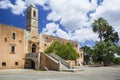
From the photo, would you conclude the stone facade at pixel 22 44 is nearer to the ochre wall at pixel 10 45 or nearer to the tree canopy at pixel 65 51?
the ochre wall at pixel 10 45

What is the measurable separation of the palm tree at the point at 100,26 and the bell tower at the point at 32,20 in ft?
75.6

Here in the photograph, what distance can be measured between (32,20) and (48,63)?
12.0 meters

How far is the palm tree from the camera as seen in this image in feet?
199

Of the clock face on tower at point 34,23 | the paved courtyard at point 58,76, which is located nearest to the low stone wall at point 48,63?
the paved courtyard at point 58,76

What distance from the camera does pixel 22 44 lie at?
131 ft

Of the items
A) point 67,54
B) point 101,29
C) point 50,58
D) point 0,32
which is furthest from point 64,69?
point 101,29

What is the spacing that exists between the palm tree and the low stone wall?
28.0 metres

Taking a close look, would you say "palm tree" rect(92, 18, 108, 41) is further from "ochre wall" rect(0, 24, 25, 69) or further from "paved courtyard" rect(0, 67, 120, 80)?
"paved courtyard" rect(0, 67, 120, 80)

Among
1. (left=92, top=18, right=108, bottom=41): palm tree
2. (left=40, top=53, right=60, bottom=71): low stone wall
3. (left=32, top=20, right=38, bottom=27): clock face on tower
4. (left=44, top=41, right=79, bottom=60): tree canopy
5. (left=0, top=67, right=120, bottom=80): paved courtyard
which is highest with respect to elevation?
(left=92, top=18, right=108, bottom=41): palm tree

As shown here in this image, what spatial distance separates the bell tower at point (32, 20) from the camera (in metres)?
43.2

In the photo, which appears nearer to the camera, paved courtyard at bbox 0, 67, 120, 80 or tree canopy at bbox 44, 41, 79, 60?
paved courtyard at bbox 0, 67, 120, 80

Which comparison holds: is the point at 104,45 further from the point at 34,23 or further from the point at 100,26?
the point at 34,23

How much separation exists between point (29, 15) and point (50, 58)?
1302 cm

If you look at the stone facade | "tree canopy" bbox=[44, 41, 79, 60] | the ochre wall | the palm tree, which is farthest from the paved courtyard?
the palm tree
